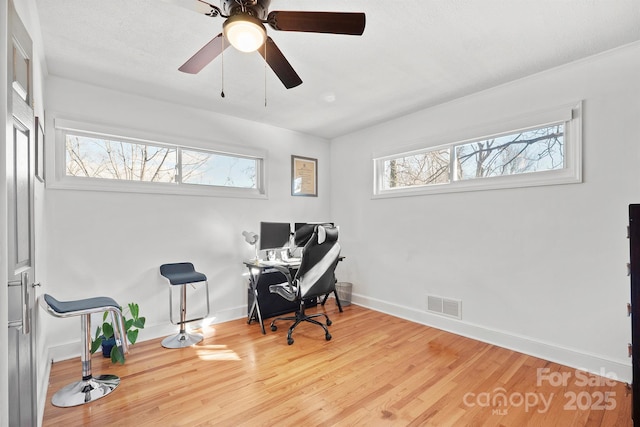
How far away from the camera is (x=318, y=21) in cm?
157

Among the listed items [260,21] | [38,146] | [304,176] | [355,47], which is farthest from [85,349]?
[304,176]

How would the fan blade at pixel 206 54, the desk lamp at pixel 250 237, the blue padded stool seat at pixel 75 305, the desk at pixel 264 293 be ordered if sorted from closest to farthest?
the fan blade at pixel 206 54 → the blue padded stool seat at pixel 75 305 → the desk at pixel 264 293 → the desk lamp at pixel 250 237

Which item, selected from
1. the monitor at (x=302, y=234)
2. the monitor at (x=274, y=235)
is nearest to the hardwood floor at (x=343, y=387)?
A: the monitor at (x=274, y=235)

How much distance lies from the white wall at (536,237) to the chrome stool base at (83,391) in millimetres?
3007

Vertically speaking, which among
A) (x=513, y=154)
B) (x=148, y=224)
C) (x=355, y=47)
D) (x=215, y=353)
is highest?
(x=355, y=47)

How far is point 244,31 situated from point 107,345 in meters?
2.89

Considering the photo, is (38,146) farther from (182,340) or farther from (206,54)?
(182,340)

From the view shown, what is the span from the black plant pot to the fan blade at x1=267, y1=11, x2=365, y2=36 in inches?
115

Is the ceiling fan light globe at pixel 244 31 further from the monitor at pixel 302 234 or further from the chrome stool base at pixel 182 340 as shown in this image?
the chrome stool base at pixel 182 340

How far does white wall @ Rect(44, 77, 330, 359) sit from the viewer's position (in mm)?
2781

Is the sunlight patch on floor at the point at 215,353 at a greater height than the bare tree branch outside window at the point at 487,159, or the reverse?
the bare tree branch outside window at the point at 487,159

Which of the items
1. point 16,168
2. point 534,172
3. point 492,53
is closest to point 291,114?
point 492,53

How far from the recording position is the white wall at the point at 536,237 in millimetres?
2361

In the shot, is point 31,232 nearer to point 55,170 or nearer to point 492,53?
point 55,170
